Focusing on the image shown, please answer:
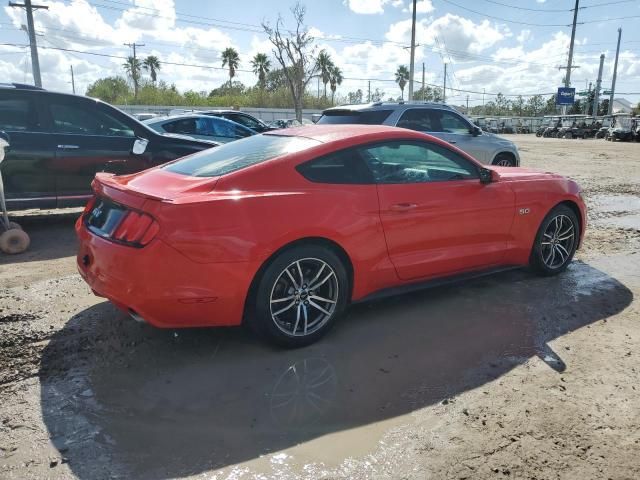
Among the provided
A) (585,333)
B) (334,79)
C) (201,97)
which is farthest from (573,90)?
(585,333)

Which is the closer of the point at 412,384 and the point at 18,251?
the point at 412,384

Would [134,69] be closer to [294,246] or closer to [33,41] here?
[33,41]

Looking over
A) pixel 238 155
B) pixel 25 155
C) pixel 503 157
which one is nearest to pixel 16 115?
pixel 25 155

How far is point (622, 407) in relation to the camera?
2977 mm

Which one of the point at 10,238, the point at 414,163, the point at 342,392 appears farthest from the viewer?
the point at 10,238

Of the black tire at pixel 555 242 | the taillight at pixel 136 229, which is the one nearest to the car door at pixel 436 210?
the black tire at pixel 555 242

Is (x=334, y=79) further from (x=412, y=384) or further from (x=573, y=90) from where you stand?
(x=412, y=384)

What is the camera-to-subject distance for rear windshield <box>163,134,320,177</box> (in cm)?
371

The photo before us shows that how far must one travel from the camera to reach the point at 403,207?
13.0 feet

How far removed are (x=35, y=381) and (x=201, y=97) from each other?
68.8 meters

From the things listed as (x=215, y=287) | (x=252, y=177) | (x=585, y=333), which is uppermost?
(x=252, y=177)

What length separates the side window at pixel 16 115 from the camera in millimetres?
6312

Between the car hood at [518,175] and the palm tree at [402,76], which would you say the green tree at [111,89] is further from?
the car hood at [518,175]

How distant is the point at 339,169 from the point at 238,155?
79 centimetres
